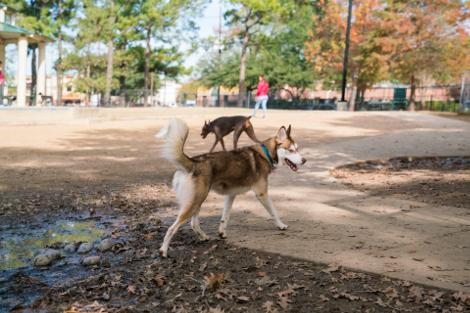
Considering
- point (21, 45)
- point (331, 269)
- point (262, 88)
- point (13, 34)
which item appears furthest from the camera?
point (13, 34)

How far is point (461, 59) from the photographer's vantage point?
31641 mm

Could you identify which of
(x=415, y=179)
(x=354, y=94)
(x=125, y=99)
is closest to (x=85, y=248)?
(x=415, y=179)

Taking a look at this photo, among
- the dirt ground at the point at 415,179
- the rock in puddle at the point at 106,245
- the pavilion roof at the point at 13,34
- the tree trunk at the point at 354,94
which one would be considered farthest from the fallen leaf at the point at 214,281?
the tree trunk at the point at 354,94

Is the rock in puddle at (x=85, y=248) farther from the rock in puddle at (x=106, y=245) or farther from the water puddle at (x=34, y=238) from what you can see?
the water puddle at (x=34, y=238)

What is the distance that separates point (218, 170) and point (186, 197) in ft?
1.76

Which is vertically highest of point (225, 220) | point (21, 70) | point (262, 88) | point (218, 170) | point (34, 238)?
point (21, 70)

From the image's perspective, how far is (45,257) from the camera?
437 cm

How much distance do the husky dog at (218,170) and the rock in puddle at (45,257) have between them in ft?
3.75

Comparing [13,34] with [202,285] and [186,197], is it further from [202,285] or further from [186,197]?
[202,285]

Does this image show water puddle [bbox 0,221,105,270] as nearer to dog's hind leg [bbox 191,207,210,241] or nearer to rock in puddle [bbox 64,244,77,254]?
rock in puddle [bbox 64,244,77,254]

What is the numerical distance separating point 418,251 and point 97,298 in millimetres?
3361

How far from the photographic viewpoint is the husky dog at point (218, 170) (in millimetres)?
4371

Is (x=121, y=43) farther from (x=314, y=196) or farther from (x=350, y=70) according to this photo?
(x=314, y=196)

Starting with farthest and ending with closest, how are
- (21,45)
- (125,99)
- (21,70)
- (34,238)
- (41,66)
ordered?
(125,99)
(41,66)
(21,45)
(21,70)
(34,238)
